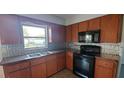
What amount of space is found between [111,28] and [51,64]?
2186 millimetres

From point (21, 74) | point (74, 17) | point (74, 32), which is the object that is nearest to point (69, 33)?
point (74, 32)

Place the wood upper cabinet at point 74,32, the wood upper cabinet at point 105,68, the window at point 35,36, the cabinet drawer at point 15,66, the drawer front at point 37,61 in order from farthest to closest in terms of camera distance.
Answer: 1. the wood upper cabinet at point 74,32
2. the window at point 35,36
3. the drawer front at point 37,61
4. the wood upper cabinet at point 105,68
5. the cabinet drawer at point 15,66

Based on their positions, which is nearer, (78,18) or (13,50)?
(13,50)

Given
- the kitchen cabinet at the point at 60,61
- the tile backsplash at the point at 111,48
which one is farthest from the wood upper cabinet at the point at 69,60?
the tile backsplash at the point at 111,48

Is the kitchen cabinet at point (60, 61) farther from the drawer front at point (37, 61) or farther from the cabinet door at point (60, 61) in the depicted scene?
the drawer front at point (37, 61)

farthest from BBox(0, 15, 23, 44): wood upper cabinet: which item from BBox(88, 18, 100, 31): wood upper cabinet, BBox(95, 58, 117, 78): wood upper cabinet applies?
BBox(95, 58, 117, 78): wood upper cabinet

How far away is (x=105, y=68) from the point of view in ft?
6.24

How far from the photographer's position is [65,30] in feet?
11.8

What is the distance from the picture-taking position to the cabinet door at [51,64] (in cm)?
252

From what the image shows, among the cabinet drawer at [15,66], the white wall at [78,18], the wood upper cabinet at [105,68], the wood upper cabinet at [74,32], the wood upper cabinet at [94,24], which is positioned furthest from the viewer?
the wood upper cabinet at [74,32]

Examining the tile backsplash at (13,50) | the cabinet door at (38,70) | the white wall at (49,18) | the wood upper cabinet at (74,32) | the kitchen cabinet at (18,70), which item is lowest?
the cabinet door at (38,70)

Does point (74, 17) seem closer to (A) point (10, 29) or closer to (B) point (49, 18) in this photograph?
(B) point (49, 18)

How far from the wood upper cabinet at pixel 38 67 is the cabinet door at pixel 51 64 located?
175 mm
